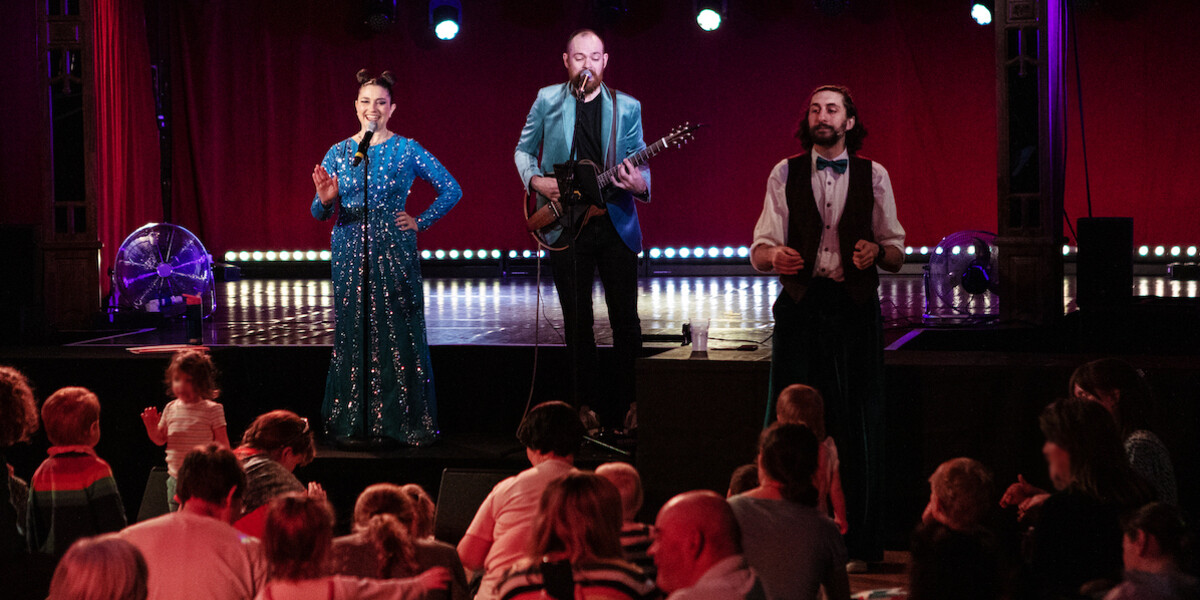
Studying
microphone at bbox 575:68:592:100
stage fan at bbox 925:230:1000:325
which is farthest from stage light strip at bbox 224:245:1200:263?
microphone at bbox 575:68:592:100

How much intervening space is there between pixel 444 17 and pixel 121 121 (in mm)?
4370

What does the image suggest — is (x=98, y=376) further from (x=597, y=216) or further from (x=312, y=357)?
(x=597, y=216)

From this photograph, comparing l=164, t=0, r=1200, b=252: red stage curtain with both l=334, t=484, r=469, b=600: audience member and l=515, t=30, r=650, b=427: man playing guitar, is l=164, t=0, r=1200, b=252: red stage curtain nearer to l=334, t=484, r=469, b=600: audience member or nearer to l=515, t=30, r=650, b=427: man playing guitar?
l=515, t=30, r=650, b=427: man playing guitar

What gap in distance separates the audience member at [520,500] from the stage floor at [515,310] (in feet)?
4.29

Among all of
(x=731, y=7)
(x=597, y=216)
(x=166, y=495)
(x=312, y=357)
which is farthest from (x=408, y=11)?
(x=166, y=495)

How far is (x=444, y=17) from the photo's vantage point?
37.8 ft

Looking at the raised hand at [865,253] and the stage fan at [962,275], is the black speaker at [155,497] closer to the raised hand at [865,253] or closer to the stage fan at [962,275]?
the raised hand at [865,253]

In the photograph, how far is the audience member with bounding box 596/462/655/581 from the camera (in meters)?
2.44

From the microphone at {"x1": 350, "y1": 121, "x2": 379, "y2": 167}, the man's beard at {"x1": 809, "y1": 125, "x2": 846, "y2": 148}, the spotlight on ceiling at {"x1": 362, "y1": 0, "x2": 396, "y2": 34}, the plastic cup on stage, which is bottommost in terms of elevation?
the plastic cup on stage

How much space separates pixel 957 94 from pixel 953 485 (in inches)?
354

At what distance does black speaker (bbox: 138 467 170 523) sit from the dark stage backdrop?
8.09 metres

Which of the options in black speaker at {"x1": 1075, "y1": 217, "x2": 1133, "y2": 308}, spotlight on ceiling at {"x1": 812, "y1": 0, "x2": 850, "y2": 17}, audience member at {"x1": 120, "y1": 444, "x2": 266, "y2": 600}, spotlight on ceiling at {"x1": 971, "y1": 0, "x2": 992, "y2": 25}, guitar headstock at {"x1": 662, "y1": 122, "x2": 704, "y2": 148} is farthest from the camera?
spotlight on ceiling at {"x1": 812, "y1": 0, "x2": 850, "y2": 17}

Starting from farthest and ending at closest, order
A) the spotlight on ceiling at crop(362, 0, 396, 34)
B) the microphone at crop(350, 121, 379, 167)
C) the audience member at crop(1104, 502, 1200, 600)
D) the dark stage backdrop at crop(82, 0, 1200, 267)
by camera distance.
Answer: the spotlight on ceiling at crop(362, 0, 396, 34) < the dark stage backdrop at crop(82, 0, 1200, 267) < the microphone at crop(350, 121, 379, 167) < the audience member at crop(1104, 502, 1200, 600)

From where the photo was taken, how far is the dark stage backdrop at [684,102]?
10828 millimetres
